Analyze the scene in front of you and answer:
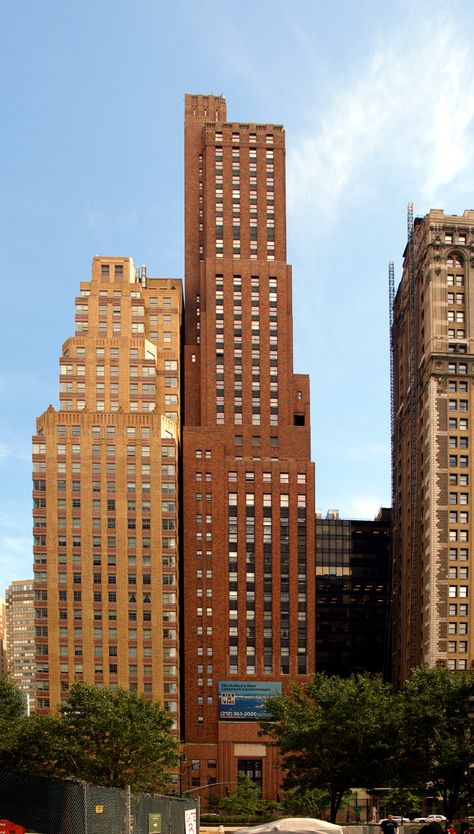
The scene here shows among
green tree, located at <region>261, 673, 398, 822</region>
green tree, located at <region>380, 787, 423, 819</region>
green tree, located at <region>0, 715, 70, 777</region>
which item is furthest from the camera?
green tree, located at <region>0, 715, 70, 777</region>

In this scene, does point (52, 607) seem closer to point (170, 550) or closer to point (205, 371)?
point (170, 550)

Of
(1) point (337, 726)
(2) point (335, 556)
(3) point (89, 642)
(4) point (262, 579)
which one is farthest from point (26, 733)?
(2) point (335, 556)

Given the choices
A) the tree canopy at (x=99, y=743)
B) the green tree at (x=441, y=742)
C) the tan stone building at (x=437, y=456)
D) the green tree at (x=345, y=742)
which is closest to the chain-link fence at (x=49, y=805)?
the green tree at (x=441, y=742)

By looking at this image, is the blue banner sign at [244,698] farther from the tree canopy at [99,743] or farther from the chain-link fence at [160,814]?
the chain-link fence at [160,814]

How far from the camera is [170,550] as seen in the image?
5979 inches

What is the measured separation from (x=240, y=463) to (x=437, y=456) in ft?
92.3

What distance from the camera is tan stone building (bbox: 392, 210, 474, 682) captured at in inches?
5723

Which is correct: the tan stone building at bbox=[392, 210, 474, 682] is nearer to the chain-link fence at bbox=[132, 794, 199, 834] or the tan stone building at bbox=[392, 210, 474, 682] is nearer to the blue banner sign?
the blue banner sign

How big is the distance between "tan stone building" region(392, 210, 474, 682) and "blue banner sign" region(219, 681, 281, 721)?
20.5m

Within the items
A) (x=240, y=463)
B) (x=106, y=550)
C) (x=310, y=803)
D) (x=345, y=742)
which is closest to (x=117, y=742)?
(x=310, y=803)

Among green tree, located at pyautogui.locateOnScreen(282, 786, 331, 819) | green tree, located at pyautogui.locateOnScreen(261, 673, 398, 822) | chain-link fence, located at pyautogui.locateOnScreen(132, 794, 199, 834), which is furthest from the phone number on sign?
chain-link fence, located at pyautogui.locateOnScreen(132, 794, 199, 834)

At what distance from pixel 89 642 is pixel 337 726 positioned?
71.7 meters

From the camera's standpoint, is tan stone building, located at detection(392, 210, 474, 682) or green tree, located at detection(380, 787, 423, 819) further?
tan stone building, located at detection(392, 210, 474, 682)

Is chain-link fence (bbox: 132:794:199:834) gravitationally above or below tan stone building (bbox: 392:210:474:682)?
below
